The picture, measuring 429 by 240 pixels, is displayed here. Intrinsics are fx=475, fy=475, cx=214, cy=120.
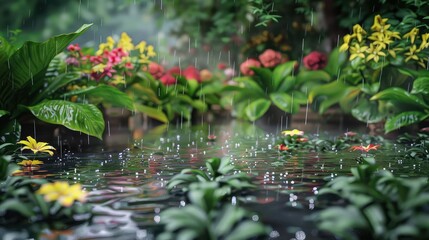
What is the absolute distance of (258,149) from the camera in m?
3.91

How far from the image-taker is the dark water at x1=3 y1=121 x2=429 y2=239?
1.84 meters

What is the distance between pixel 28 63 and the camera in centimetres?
374

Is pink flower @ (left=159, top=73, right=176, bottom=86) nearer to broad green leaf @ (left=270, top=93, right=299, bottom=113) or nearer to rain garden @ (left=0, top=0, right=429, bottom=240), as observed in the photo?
rain garden @ (left=0, top=0, right=429, bottom=240)

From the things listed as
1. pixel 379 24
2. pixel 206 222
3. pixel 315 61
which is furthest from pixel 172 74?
pixel 206 222

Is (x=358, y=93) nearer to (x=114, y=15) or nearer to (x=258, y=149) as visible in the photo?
(x=258, y=149)

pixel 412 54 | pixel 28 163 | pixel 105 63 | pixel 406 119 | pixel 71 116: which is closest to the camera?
pixel 28 163

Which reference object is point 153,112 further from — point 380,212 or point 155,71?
point 380,212

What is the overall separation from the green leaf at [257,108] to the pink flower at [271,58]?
98 cm

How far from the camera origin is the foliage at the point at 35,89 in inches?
139

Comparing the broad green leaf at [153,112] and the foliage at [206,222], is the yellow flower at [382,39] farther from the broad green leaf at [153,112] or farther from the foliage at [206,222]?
the foliage at [206,222]

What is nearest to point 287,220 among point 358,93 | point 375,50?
point 375,50

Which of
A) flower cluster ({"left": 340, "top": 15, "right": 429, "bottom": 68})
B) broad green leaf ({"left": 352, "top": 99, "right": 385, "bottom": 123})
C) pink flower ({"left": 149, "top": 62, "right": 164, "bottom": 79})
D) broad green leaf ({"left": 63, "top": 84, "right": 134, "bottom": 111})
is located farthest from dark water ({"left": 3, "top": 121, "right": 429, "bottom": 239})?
pink flower ({"left": 149, "top": 62, "right": 164, "bottom": 79})

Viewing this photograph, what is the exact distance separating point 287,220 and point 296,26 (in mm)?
6146

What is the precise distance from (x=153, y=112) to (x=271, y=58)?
6.25 feet
